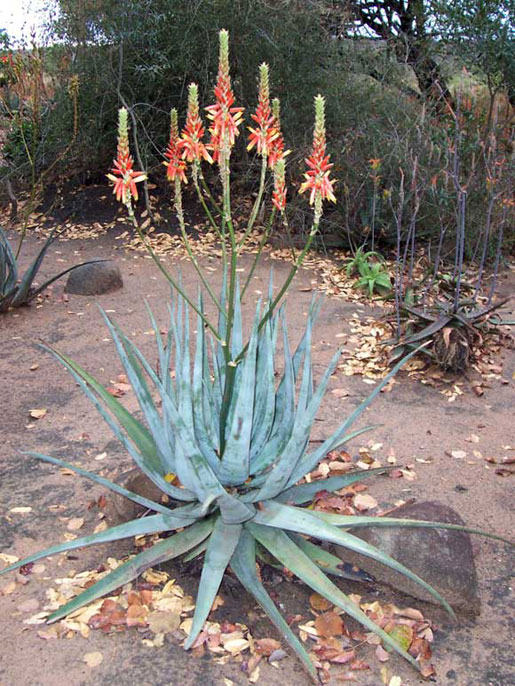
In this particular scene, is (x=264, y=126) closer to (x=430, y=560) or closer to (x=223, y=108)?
(x=223, y=108)

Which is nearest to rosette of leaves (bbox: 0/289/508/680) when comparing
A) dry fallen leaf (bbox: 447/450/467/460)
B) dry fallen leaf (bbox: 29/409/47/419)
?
dry fallen leaf (bbox: 447/450/467/460)

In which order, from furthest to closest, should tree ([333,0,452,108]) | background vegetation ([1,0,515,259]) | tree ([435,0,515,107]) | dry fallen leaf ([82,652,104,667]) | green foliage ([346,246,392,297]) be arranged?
tree ([333,0,452,108]), tree ([435,0,515,107]), background vegetation ([1,0,515,259]), green foliage ([346,246,392,297]), dry fallen leaf ([82,652,104,667])

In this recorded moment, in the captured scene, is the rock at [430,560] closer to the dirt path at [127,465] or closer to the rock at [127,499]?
the dirt path at [127,465]

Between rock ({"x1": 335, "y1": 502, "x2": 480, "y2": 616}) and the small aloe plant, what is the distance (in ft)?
0.40

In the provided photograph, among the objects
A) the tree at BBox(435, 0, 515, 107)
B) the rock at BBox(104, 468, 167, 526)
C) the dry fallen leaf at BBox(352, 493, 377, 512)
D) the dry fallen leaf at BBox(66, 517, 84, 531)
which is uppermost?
the tree at BBox(435, 0, 515, 107)

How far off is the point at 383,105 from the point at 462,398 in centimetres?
546

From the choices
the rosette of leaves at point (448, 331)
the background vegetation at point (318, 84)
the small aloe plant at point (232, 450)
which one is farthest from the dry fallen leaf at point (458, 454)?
the background vegetation at point (318, 84)

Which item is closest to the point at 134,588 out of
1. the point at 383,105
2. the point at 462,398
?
the point at 462,398

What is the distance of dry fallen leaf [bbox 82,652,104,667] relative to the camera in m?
2.28

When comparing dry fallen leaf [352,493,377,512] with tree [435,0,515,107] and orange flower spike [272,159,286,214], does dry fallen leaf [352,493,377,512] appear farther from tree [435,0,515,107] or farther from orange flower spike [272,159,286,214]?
tree [435,0,515,107]

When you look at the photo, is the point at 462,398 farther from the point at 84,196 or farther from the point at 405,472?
the point at 84,196

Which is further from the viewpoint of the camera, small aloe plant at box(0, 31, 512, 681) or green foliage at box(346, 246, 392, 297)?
green foliage at box(346, 246, 392, 297)

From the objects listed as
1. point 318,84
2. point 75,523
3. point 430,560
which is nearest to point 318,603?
point 430,560

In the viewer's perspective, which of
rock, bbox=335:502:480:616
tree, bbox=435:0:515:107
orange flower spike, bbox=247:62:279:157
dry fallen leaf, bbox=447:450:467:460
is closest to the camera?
orange flower spike, bbox=247:62:279:157
